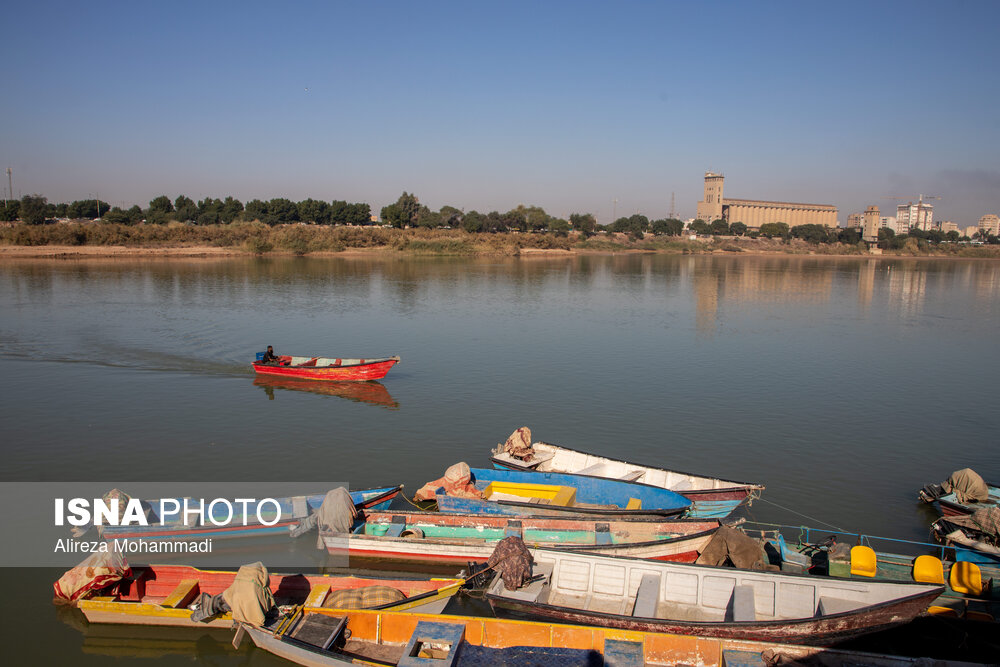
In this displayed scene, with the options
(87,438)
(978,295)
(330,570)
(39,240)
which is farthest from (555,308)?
(39,240)

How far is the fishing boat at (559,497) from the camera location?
12.9m

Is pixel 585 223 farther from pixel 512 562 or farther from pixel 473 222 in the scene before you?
pixel 512 562

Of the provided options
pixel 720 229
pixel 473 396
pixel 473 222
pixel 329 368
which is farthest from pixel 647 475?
pixel 720 229

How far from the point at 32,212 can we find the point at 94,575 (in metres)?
120

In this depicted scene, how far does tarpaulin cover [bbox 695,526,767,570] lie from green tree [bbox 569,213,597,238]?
136335 mm

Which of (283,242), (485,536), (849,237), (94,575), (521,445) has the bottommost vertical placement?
(485,536)

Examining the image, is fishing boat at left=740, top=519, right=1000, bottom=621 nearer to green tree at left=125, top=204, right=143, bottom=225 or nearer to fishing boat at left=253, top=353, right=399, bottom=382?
fishing boat at left=253, top=353, right=399, bottom=382

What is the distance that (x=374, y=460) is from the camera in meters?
18.1

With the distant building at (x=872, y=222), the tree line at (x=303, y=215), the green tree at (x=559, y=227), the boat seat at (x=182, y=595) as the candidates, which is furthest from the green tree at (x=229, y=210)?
the distant building at (x=872, y=222)

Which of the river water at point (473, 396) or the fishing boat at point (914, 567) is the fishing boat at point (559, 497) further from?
the river water at point (473, 396)

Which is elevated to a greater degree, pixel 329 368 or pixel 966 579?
pixel 329 368

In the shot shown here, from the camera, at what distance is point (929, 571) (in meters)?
10.2

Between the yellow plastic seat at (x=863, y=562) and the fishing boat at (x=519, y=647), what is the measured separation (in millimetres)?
2320

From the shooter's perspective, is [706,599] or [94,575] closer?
[706,599]
